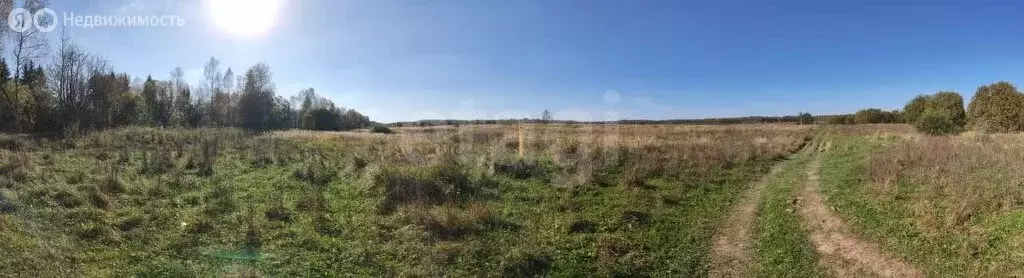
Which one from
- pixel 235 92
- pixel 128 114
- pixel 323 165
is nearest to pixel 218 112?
pixel 235 92

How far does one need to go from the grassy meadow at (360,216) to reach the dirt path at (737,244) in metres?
0.25

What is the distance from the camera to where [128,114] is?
5184 centimetres

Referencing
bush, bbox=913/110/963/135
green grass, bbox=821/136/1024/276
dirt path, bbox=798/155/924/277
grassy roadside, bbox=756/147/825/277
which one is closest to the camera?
green grass, bbox=821/136/1024/276

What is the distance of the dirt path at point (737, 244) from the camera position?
727 centimetres

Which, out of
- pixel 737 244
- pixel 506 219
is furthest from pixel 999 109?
pixel 506 219

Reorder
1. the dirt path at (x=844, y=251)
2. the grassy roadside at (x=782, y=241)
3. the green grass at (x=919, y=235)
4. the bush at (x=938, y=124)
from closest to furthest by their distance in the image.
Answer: the green grass at (x=919, y=235) < the dirt path at (x=844, y=251) < the grassy roadside at (x=782, y=241) < the bush at (x=938, y=124)

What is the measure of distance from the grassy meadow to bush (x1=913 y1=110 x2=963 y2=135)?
2582 centimetres

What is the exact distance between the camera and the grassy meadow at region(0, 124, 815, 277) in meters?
6.94

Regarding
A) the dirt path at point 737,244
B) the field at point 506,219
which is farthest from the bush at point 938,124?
the dirt path at point 737,244

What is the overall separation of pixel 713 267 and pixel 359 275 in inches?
199

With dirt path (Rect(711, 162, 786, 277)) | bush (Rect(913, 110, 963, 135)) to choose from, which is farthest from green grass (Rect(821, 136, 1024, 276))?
bush (Rect(913, 110, 963, 135))

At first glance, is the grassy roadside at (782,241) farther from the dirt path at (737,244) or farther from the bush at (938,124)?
the bush at (938,124)

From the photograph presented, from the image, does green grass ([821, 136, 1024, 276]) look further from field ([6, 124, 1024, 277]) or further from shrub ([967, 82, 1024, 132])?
shrub ([967, 82, 1024, 132])

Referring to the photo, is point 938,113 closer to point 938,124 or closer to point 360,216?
point 938,124
